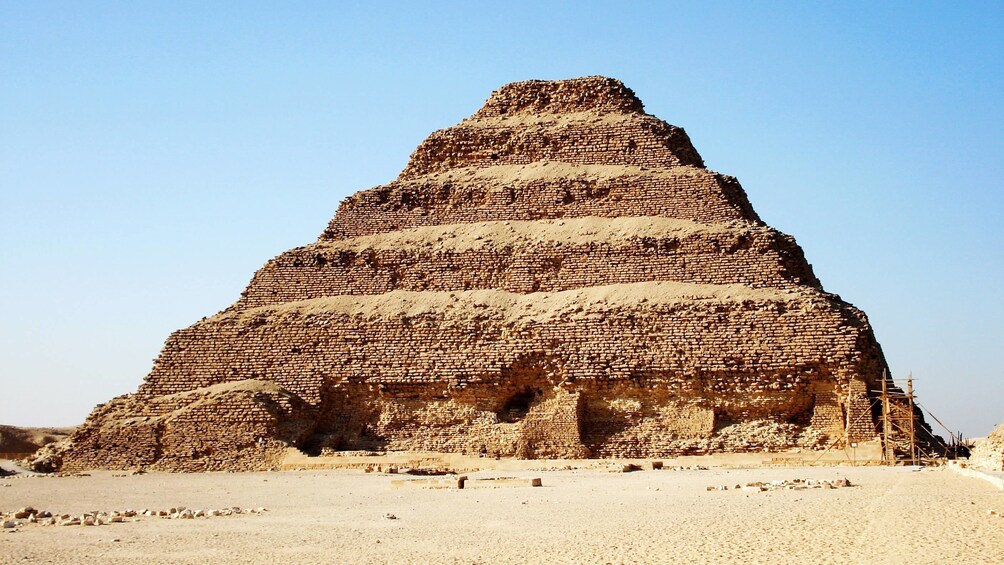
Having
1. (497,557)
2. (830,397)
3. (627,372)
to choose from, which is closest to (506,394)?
(627,372)

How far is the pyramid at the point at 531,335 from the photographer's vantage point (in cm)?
2891

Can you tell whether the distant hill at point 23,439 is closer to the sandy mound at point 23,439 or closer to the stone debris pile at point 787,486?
the sandy mound at point 23,439

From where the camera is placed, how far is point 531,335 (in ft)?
101

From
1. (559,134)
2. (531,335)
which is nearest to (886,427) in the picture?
(531,335)

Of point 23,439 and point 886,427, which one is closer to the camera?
point 886,427

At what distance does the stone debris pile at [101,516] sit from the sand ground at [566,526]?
1.17 ft

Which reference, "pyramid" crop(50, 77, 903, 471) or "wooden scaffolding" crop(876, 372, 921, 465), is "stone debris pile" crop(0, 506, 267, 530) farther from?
"wooden scaffolding" crop(876, 372, 921, 465)

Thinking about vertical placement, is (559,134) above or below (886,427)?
above

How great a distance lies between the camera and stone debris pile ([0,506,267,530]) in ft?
54.0

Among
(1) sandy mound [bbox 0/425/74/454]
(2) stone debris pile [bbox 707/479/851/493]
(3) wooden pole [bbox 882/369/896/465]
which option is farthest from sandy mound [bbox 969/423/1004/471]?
(1) sandy mound [bbox 0/425/74/454]

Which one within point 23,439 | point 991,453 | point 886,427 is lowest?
point 991,453

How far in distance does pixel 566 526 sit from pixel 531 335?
618 inches

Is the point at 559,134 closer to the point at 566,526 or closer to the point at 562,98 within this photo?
the point at 562,98

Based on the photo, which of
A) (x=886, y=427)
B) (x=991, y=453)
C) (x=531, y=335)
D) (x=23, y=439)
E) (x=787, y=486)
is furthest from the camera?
(x=23, y=439)
